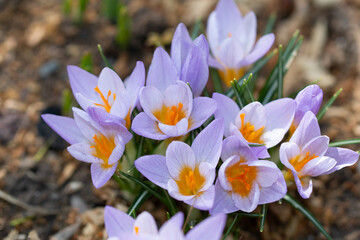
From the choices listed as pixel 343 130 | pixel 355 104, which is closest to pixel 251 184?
pixel 343 130

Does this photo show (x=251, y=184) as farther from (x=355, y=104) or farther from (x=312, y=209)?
(x=355, y=104)

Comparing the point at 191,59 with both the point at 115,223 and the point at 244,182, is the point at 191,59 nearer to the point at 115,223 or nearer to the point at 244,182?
the point at 244,182

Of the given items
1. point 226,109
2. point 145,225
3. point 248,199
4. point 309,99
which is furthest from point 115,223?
point 309,99

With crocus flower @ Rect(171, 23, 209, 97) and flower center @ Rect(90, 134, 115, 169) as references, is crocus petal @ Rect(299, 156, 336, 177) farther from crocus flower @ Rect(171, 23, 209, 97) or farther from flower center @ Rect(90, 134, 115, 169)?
flower center @ Rect(90, 134, 115, 169)

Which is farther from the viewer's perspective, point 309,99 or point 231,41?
point 231,41

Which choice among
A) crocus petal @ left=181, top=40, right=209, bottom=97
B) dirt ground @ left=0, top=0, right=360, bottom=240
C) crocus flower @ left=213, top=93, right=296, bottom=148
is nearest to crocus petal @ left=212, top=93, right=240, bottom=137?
crocus flower @ left=213, top=93, right=296, bottom=148

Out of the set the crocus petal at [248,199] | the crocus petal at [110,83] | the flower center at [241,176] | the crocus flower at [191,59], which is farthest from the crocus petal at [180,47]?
the crocus petal at [248,199]
